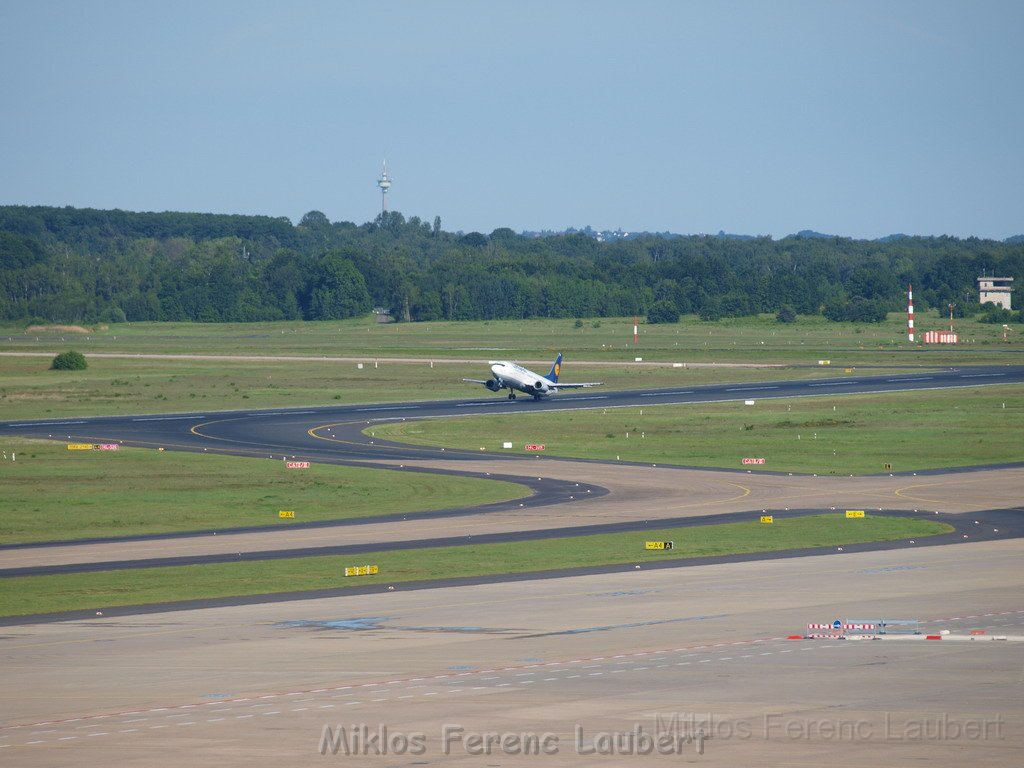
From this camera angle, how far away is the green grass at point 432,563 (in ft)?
143

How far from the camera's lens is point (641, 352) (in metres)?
182

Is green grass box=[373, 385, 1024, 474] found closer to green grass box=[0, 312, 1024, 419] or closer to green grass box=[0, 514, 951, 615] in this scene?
green grass box=[0, 514, 951, 615]

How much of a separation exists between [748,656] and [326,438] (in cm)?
6267

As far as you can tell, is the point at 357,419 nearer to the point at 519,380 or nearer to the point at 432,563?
the point at 519,380

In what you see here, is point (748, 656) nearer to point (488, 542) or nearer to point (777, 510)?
point (488, 542)

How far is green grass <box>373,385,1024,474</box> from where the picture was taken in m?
82.8

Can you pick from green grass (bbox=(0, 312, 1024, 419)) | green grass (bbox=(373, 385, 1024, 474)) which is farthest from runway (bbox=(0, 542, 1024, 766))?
green grass (bbox=(0, 312, 1024, 419))

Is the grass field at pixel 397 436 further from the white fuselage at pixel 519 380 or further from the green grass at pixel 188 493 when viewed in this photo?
the white fuselage at pixel 519 380

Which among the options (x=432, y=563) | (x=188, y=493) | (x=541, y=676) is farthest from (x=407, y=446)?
(x=541, y=676)

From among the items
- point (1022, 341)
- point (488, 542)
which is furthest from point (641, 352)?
point (488, 542)

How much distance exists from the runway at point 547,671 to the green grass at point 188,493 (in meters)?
6.42

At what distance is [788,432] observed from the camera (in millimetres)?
94750

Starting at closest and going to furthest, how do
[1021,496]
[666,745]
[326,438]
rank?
[666,745]
[1021,496]
[326,438]

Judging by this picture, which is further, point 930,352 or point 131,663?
point 930,352
